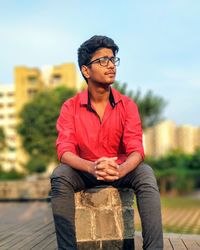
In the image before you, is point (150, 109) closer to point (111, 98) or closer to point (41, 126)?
point (41, 126)

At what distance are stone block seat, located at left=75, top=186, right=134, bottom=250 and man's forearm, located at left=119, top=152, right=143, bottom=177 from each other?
1.48ft

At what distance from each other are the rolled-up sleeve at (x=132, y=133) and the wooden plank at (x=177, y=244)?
4.86 feet

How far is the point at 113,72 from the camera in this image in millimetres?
3742

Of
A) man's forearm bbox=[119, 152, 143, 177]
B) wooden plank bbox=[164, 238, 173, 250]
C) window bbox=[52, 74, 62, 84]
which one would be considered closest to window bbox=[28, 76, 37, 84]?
window bbox=[52, 74, 62, 84]

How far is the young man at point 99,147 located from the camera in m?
3.33

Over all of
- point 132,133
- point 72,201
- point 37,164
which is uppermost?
point 132,133

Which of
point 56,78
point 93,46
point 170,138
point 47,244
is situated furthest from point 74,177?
point 170,138

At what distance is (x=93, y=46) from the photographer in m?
3.75

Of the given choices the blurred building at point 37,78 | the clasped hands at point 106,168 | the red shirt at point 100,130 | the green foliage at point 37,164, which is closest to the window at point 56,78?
the blurred building at point 37,78

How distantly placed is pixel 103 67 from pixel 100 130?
50 cm

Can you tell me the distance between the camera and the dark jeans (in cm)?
325

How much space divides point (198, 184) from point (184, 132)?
223ft

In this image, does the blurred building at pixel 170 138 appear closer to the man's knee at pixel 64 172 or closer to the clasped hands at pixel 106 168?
the man's knee at pixel 64 172

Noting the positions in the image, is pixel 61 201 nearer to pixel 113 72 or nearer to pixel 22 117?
pixel 113 72
